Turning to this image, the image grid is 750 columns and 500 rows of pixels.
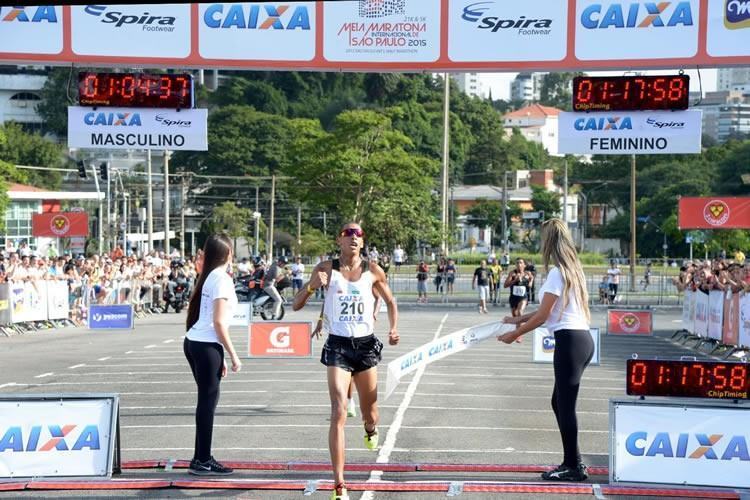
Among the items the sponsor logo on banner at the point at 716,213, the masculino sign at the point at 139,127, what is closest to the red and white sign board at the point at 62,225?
the sponsor logo on banner at the point at 716,213

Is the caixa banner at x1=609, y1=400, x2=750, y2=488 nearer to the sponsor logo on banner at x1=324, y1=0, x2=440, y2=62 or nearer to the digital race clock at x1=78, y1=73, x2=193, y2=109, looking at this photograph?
A: the sponsor logo on banner at x1=324, y1=0, x2=440, y2=62

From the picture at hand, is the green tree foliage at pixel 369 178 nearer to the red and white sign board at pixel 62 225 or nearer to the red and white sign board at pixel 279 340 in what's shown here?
the red and white sign board at pixel 62 225

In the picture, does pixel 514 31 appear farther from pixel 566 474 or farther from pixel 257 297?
pixel 257 297

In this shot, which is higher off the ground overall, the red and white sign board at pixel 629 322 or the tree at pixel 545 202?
the tree at pixel 545 202

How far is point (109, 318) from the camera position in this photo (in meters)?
29.1

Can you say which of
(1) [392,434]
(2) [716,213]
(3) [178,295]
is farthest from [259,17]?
(2) [716,213]

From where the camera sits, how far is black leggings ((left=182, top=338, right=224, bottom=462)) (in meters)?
9.27

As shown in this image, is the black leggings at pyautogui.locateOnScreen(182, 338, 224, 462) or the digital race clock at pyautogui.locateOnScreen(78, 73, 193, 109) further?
the digital race clock at pyautogui.locateOnScreen(78, 73, 193, 109)

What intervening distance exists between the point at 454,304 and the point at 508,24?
30.9m

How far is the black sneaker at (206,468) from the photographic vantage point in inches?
366

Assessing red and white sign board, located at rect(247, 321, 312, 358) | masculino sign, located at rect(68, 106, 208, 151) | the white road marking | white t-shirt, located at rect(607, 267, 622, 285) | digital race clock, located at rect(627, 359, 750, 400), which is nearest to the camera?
the white road marking

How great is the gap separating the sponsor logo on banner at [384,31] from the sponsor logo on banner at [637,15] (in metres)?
2.00

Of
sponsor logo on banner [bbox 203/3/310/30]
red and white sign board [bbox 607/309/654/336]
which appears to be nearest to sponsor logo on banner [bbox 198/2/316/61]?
sponsor logo on banner [bbox 203/3/310/30]

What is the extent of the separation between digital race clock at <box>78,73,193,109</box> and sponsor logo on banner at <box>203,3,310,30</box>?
1000 mm
